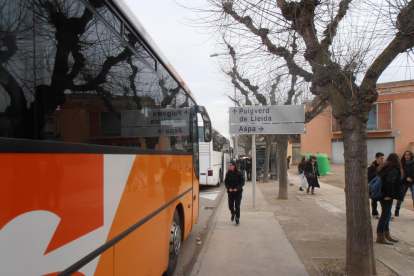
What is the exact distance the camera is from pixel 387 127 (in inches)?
1409

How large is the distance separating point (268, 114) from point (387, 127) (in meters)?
33.0

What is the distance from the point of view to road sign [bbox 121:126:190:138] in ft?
9.60

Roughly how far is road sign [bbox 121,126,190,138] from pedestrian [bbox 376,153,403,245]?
13.0ft

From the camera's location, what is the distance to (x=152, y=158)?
349 cm

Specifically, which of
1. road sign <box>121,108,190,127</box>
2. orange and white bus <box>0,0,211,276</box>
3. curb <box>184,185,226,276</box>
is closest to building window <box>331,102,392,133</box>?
curb <box>184,185,226,276</box>

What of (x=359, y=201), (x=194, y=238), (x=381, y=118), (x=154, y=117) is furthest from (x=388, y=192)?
(x=381, y=118)

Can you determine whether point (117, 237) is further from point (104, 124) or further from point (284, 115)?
point (284, 115)

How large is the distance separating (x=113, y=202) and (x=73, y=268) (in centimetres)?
63

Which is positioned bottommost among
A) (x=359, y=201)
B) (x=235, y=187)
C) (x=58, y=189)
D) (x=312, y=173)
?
(x=312, y=173)

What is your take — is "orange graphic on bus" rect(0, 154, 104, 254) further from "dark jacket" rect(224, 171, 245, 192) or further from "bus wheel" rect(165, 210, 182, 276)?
"dark jacket" rect(224, 171, 245, 192)

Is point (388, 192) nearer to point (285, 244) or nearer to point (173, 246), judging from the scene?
point (285, 244)

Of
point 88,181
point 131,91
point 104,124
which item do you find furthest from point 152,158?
point 88,181

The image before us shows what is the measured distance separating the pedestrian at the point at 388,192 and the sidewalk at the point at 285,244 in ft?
0.73

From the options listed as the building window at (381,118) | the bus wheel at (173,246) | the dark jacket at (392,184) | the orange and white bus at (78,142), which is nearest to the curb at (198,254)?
the bus wheel at (173,246)
